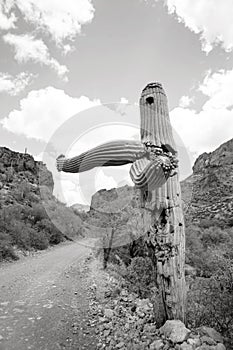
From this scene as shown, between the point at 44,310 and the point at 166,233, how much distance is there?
314cm

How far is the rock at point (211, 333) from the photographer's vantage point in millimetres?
2805

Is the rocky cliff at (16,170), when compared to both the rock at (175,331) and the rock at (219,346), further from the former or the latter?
the rock at (219,346)

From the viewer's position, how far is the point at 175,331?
269 cm

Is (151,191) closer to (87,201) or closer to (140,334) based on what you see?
(87,201)

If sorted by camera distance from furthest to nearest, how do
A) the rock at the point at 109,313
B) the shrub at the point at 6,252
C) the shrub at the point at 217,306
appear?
the shrub at the point at 6,252, the rock at the point at 109,313, the shrub at the point at 217,306

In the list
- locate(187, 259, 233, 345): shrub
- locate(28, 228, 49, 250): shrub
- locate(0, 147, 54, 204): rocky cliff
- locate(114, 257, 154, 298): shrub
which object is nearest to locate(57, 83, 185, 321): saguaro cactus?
locate(187, 259, 233, 345): shrub

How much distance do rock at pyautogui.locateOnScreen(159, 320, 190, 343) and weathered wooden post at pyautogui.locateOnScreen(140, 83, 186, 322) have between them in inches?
2.9

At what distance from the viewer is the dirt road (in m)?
3.54

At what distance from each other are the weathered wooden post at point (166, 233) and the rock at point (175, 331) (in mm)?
73

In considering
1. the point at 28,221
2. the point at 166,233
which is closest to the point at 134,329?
the point at 166,233

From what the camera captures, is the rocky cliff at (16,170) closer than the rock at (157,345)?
No

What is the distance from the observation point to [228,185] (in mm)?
28453

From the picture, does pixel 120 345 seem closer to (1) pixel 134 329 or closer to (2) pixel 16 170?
(1) pixel 134 329

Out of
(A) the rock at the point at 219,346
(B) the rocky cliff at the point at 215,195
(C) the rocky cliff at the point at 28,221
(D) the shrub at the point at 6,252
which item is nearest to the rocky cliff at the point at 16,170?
(C) the rocky cliff at the point at 28,221
